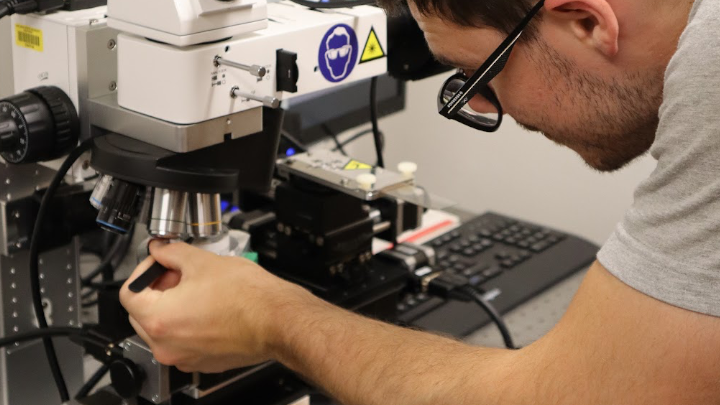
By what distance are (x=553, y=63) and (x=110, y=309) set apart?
54 centimetres

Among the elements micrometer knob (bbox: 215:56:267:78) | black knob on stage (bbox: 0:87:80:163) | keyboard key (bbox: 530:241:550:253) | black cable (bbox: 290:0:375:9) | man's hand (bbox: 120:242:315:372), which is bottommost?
keyboard key (bbox: 530:241:550:253)

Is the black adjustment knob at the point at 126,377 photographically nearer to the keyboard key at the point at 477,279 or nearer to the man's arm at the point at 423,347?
the man's arm at the point at 423,347

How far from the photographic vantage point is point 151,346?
95 centimetres

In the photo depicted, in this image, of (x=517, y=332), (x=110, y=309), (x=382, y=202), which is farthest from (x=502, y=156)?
(x=110, y=309)

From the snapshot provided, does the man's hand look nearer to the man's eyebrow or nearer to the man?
the man

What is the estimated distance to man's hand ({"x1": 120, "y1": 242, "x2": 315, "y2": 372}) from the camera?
3.06ft

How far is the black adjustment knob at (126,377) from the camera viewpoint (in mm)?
950

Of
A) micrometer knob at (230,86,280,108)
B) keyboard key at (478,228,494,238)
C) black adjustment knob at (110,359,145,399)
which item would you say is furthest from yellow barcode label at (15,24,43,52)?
keyboard key at (478,228,494,238)

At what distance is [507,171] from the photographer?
2.57m

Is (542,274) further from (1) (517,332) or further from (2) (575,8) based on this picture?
(2) (575,8)

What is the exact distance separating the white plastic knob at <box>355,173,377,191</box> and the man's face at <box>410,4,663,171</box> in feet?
Answer: 0.60

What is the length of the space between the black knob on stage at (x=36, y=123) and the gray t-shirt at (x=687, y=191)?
565 millimetres

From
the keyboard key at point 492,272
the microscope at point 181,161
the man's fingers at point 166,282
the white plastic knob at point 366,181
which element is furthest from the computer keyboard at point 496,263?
the man's fingers at point 166,282

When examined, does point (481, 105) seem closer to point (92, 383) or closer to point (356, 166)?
point (356, 166)
